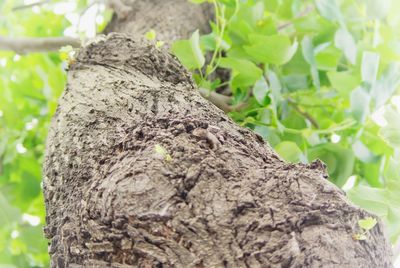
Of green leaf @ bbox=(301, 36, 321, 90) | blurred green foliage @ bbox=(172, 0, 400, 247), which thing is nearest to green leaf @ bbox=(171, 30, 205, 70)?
blurred green foliage @ bbox=(172, 0, 400, 247)

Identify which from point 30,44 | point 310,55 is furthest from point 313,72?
point 30,44

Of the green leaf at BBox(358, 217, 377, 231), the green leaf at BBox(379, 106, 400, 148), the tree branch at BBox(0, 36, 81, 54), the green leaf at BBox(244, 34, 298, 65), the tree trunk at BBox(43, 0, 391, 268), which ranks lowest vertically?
the tree branch at BBox(0, 36, 81, 54)

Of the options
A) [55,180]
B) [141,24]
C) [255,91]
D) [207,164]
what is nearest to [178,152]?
[207,164]

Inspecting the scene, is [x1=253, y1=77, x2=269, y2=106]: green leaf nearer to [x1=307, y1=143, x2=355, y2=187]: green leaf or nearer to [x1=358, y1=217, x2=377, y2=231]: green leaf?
[x1=307, y1=143, x2=355, y2=187]: green leaf

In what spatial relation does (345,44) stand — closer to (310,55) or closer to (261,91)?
(310,55)

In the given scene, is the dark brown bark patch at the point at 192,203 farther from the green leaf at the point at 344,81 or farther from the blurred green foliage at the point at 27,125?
the blurred green foliage at the point at 27,125

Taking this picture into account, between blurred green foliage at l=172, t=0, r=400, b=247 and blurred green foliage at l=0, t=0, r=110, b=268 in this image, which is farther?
blurred green foliage at l=0, t=0, r=110, b=268

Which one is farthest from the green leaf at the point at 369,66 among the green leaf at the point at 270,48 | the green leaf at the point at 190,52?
the green leaf at the point at 190,52
